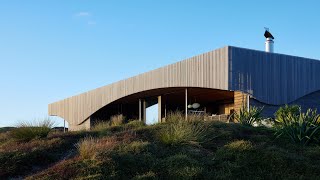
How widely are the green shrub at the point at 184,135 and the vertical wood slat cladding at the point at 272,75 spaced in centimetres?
798

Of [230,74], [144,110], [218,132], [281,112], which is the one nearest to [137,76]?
[144,110]

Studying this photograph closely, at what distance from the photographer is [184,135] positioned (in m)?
11.8

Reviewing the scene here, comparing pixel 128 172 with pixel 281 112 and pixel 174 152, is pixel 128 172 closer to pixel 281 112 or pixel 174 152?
pixel 174 152

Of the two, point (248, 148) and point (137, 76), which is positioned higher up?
point (137, 76)

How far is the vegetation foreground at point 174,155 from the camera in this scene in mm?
9633

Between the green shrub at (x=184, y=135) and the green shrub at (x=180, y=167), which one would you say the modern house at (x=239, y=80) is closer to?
the green shrub at (x=184, y=135)

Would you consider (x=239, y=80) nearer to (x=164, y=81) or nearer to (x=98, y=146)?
(x=164, y=81)

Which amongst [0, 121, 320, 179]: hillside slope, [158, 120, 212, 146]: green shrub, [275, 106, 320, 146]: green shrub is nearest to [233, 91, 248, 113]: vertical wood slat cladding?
[0, 121, 320, 179]: hillside slope

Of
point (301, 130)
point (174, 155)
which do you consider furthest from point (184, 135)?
point (301, 130)

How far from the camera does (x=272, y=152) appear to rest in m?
11.0

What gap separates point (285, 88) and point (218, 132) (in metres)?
9.76

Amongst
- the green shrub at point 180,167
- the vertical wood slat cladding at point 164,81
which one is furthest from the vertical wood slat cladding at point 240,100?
the green shrub at point 180,167

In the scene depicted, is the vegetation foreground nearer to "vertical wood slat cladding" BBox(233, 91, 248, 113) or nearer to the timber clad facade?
"vertical wood slat cladding" BBox(233, 91, 248, 113)

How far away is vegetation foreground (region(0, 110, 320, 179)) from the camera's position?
9633 mm
